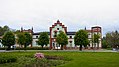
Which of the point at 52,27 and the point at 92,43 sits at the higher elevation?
the point at 52,27

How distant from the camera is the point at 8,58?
2433cm

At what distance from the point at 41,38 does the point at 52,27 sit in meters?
10.7

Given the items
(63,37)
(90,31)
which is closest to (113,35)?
(90,31)

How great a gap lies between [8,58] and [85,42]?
4566 centimetres

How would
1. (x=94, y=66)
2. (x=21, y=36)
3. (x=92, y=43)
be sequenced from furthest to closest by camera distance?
(x=92, y=43) < (x=21, y=36) < (x=94, y=66)

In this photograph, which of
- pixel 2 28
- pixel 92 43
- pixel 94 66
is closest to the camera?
pixel 94 66

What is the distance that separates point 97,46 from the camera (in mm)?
82000

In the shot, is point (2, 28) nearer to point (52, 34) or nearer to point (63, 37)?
point (52, 34)

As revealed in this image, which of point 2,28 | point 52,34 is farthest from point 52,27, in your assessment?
point 2,28

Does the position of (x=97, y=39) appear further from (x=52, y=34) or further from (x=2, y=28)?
(x=2, y=28)

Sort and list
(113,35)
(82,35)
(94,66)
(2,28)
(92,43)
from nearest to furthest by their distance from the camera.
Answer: (94,66) → (82,35) → (92,43) → (113,35) → (2,28)

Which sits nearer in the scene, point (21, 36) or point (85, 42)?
point (85, 42)

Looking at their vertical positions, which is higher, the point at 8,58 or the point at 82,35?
the point at 82,35

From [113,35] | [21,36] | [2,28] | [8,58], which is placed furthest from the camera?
[2,28]
